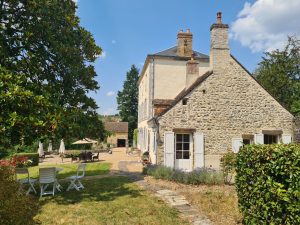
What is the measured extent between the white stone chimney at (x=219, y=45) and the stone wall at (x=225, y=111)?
0.18 feet

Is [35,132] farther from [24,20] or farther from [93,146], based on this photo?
[93,146]

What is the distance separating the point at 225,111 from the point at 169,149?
12.4 feet

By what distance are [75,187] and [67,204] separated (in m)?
1.86

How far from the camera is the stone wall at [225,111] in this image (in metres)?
14.7

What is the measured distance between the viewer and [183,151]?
583 inches

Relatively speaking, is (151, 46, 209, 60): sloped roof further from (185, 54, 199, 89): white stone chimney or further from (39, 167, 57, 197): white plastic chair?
(39, 167, 57, 197): white plastic chair

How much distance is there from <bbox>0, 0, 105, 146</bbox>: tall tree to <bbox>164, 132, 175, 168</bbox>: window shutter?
14.9 feet

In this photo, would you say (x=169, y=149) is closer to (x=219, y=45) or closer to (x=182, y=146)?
(x=182, y=146)

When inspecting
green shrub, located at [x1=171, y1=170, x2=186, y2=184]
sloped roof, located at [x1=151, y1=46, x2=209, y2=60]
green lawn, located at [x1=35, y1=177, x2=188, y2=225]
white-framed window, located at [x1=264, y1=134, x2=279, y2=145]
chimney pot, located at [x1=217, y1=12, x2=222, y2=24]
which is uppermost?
sloped roof, located at [x1=151, y1=46, x2=209, y2=60]

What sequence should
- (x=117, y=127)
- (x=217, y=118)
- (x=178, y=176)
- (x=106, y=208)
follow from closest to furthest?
1. (x=106, y=208)
2. (x=178, y=176)
3. (x=217, y=118)
4. (x=117, y=127)

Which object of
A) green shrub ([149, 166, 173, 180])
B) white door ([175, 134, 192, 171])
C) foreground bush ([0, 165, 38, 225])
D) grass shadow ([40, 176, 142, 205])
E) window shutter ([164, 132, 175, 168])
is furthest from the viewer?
white door ([175, 134, 192, 171])

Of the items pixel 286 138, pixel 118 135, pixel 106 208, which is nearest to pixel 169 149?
pixel 106 208

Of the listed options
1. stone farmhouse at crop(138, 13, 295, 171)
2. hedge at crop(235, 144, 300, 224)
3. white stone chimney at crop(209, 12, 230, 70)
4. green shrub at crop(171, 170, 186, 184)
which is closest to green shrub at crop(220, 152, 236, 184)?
green shrub at crop(171, 170, 186, 184)

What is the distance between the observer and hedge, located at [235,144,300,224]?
5.02 m
